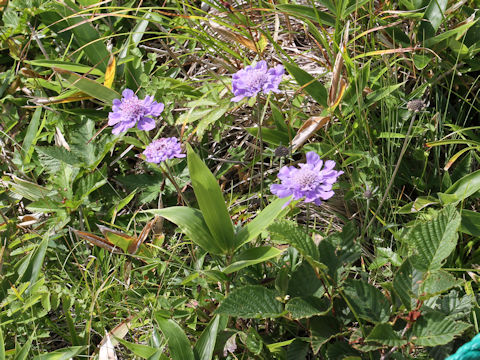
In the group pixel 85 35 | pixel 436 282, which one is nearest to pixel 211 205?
pixel 436 282

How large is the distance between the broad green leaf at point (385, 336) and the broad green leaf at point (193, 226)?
399 millimetres

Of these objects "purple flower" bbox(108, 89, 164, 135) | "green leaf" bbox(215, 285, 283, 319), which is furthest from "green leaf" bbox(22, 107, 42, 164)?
"green leaf" bbox(215, 285, 283, 319)

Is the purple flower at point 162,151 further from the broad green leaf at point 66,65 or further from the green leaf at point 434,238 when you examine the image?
the broad green leaf at point 66,65

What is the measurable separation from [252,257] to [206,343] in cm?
22

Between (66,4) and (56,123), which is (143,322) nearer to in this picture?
(56,123)

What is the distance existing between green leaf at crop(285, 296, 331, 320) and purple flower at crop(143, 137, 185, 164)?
42cm

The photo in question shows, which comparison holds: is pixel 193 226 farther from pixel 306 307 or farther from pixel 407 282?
pixel 407 282

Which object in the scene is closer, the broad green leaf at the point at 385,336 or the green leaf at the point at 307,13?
the broad green leaf at the point at 385,336

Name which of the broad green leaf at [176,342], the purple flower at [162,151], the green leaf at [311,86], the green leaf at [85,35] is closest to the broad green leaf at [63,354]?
the broad green leaf at [176,342]

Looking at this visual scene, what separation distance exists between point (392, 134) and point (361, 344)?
613 mm

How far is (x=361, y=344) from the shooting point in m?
1.24

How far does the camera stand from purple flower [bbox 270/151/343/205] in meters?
1.18

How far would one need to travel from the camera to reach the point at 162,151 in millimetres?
1354

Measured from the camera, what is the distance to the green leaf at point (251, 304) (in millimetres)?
1183
